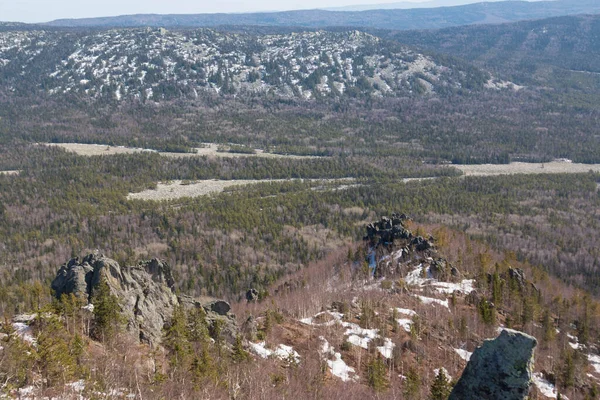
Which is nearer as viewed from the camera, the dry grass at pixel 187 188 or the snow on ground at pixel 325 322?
the snow on ground at pixel 325 322

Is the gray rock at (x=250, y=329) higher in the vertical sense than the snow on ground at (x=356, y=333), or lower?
higher

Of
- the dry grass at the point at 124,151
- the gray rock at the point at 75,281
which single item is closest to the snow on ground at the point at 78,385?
the gray rock at the point at 75,281

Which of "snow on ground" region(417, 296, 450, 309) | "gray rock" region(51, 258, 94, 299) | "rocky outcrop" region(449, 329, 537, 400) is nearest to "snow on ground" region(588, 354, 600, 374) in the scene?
"snow on ground" region(417, 296, 450, 309)

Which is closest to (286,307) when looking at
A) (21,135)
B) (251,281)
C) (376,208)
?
(251,281)

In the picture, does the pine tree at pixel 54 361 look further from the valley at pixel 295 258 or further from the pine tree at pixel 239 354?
the pine tree at pixel 239 354

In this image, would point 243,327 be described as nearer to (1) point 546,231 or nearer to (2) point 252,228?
(2) point 252,228

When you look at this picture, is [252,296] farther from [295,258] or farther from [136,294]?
[295,258]
